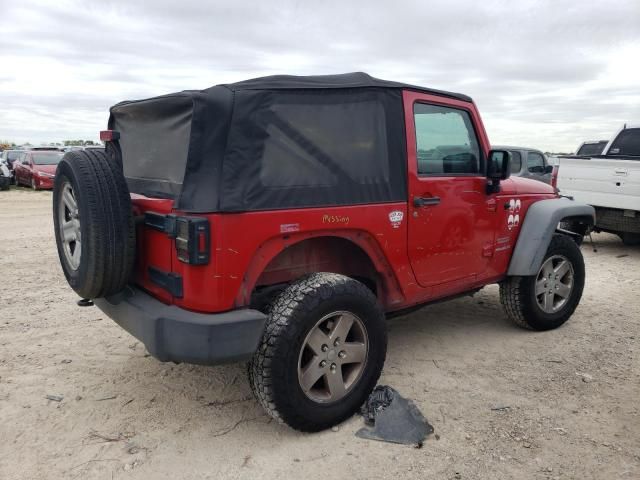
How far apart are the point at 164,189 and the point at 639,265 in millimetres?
7258

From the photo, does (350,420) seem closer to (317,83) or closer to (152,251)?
(152,251)

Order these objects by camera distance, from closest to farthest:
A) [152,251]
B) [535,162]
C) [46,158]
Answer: [152,251] → [535,162] → [46,158]

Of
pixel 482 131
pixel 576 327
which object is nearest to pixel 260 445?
pixel 482 131

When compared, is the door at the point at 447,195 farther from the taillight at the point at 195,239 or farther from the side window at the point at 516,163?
the side window at the point at 516,163

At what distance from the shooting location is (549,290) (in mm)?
4695

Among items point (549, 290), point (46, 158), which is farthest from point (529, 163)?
point (46, 158)

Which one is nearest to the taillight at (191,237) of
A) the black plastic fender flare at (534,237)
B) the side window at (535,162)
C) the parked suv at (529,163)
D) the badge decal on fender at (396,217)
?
the badge decal on fender at (396,217)

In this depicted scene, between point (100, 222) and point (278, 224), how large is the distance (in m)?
0.93

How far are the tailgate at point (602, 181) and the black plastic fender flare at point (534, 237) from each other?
442 cm

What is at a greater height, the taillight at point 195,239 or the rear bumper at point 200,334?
the taillight at point 195,239

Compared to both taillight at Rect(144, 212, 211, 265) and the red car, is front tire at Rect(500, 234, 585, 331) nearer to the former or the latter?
taillight at Rect(144, 212, 211, 265)

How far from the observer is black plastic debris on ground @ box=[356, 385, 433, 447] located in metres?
3.02

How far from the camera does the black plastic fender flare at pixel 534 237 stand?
4.37 m

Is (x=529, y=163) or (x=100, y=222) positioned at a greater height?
(x=529, y=163)
